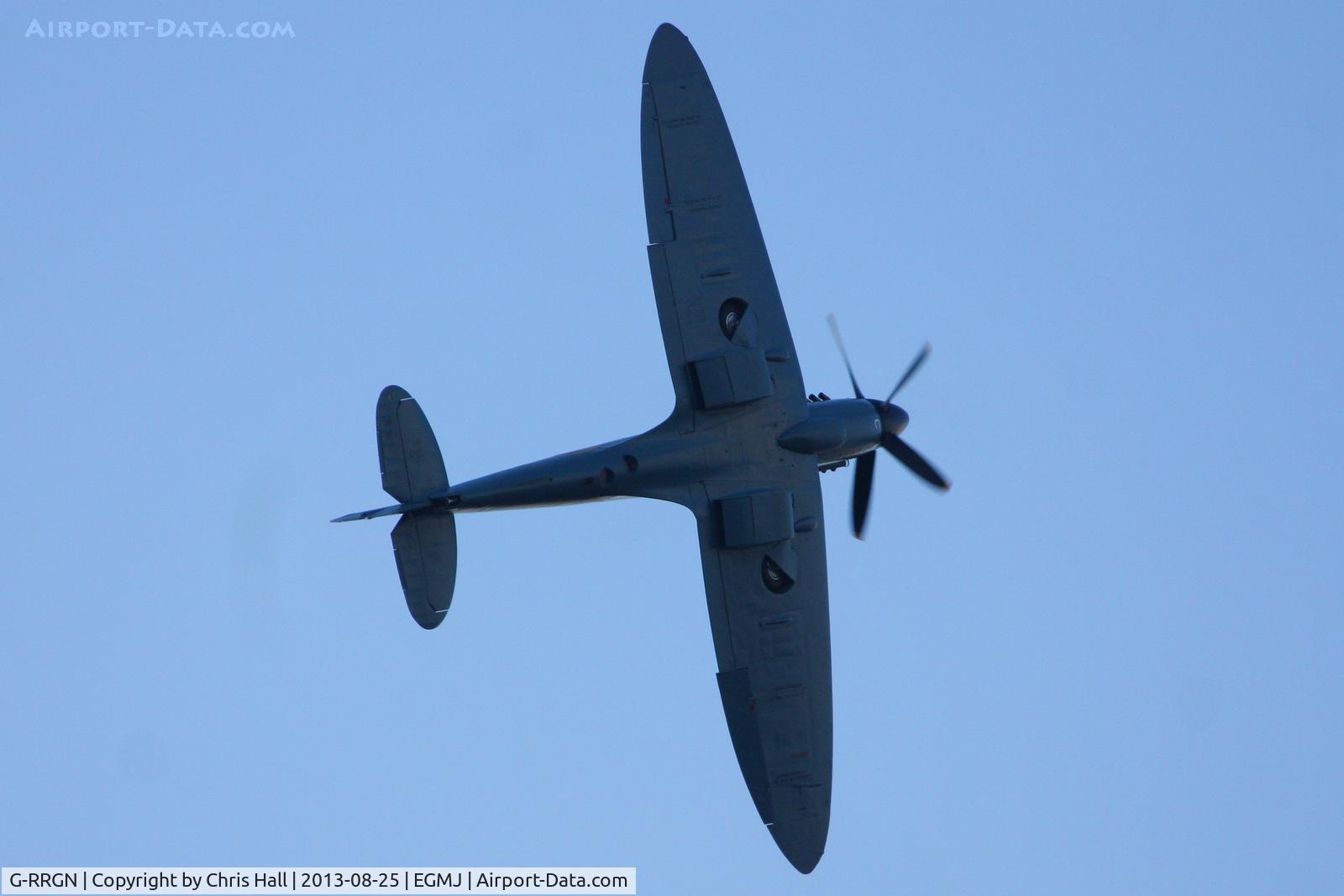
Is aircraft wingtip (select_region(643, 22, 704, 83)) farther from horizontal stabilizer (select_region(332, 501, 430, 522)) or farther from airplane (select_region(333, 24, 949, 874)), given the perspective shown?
horizontal stabilizer (select_region(332, 501, 430, 522))

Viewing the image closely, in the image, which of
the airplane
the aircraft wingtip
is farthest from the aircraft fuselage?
the aircraft wingtip

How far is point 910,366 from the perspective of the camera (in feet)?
103

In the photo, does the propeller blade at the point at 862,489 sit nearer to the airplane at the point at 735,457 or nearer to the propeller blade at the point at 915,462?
the airplane at the point at 735,457

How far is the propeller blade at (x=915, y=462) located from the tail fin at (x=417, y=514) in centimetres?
890

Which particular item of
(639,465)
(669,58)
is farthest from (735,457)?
(669,58)

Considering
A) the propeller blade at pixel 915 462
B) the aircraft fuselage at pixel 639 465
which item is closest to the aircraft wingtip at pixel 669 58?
the aircraft fuselage at pixel 639 465

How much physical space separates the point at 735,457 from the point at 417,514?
6110 mm

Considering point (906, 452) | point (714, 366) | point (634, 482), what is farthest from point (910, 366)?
point (634, 482)

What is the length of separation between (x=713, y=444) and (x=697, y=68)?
7.78 m

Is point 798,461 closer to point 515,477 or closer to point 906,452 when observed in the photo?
point 906,452

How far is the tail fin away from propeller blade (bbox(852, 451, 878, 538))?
26.0 feet

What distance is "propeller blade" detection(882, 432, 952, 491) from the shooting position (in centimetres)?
3072

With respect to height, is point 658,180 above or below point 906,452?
above

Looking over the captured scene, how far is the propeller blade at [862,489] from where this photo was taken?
30.3 meters
